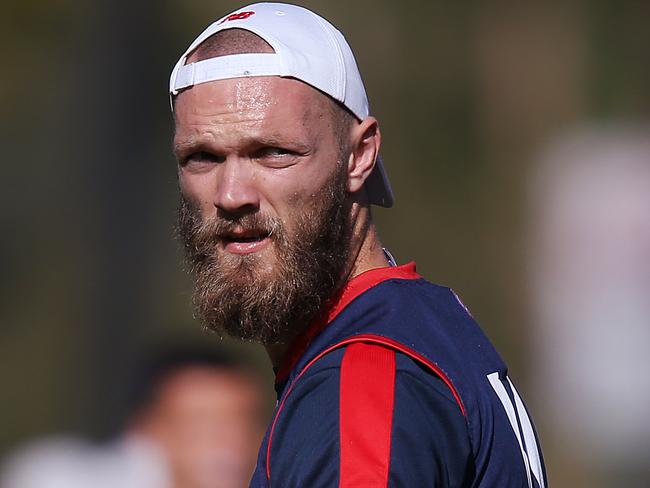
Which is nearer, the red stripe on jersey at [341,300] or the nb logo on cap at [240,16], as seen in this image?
the red stripe on jersey at [341,300]

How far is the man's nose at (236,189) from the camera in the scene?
2234mm

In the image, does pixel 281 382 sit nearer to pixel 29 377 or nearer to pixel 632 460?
pixel 632 460

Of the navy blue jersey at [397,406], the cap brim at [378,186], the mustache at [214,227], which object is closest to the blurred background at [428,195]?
the cap brim at [378,186]

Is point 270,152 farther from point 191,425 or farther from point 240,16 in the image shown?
point 191,425

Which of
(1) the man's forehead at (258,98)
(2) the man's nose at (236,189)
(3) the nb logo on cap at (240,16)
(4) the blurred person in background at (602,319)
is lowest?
(4) the blurred person in background at (602,319)

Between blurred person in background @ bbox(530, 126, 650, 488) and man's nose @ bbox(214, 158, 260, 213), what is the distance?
6.10 m

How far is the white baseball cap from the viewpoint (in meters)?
2.31

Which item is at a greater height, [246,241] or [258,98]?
[258,98]

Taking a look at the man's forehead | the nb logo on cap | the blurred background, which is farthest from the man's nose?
the blurred background

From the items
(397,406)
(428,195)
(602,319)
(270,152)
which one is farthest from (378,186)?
(428,195)

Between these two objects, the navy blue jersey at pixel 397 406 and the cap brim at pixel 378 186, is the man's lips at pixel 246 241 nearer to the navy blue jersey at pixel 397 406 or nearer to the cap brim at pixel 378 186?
the navy blue jersey at pixel 397 406

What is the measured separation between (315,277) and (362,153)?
370mm

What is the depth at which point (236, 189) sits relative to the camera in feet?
7.37

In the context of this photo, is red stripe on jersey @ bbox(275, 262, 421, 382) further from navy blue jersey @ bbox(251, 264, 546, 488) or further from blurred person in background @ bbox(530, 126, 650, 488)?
blurred person in background @ bbox(530, 126, 650, 488)
